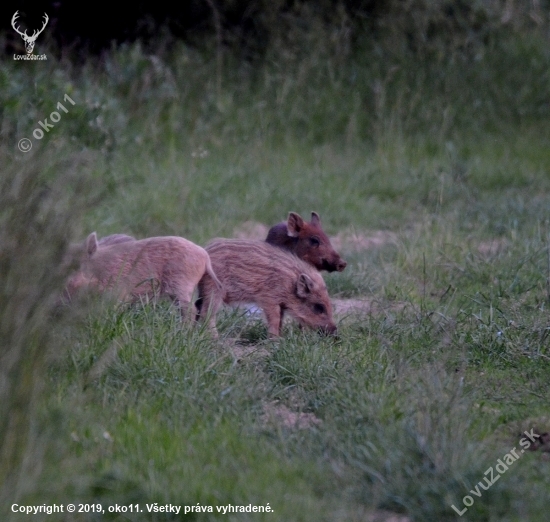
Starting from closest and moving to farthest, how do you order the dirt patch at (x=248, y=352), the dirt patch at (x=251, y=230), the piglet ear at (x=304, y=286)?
the dirt patch at (x=248, y=352)
the piglet ear at (x=304, y=286)
the dirt patch at (x=251, y=230)

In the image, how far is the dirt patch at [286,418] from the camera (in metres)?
4.15

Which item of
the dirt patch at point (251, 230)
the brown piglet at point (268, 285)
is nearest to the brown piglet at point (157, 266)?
the brown piglet at point (268, 285)

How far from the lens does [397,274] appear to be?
7004 mm

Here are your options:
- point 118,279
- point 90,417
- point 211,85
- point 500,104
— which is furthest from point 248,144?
point 90,417

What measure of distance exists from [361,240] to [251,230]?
1.03 m

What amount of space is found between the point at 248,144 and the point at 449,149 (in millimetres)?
2426

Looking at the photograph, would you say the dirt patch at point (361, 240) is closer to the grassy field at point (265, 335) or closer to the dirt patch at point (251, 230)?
the grassy field at point (265, 335)

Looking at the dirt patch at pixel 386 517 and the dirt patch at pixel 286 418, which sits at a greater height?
the dirt patch at pixel 386 517

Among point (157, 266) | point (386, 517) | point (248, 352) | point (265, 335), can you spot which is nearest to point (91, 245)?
point (157, 266)

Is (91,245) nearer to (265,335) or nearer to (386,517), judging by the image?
(265,335)

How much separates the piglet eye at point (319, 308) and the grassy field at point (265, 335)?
20 cm

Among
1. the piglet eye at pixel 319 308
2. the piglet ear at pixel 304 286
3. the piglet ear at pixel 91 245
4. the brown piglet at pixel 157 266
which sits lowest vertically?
the piglet eye at pixel 319 308

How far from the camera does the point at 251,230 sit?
27.8 ft

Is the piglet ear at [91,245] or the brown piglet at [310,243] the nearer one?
the piglet ear at [91,245]
